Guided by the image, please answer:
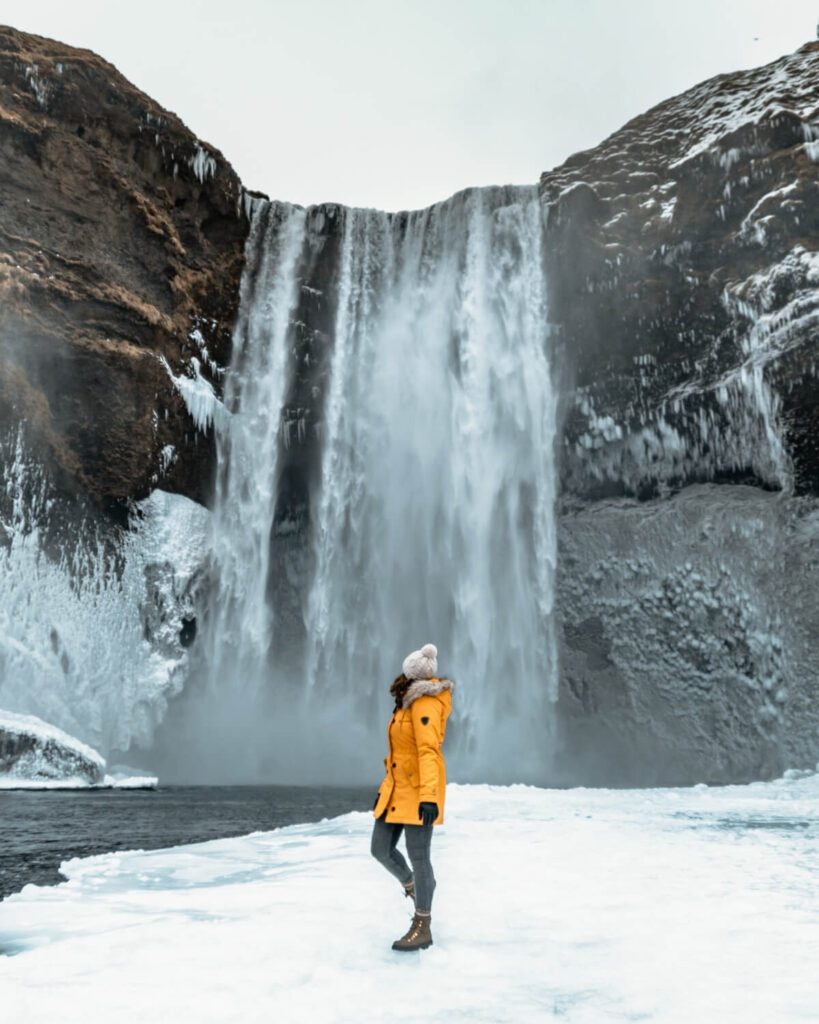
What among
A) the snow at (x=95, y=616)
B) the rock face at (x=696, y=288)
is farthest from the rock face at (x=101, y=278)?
the rock face at (x=696, y=288)

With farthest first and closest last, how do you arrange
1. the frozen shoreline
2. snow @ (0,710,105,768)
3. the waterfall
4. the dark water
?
the waterfall < snow @ (0,710,105,768) < the frozen shoreline < the dark water

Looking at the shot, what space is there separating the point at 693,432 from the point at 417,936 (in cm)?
1889

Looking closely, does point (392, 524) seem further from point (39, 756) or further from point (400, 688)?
point (400, 688)

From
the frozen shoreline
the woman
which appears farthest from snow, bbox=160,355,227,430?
the woman

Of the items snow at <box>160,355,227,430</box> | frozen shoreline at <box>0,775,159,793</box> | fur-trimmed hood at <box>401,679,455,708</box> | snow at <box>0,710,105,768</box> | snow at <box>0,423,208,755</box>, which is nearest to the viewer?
fur-trimmed hood at <box>401,679,455,708</box>

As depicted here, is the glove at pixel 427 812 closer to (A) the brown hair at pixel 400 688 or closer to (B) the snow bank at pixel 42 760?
(A) the brown hair at pixel 400 688

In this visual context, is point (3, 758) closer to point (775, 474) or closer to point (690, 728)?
point (690, 728)

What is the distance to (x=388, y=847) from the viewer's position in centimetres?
383

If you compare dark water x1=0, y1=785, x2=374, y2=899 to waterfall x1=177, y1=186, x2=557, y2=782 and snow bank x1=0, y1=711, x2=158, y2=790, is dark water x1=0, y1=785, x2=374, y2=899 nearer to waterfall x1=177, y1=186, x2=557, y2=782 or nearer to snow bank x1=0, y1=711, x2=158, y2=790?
snow bank x1=0, y1=711, x2=158, y2=790

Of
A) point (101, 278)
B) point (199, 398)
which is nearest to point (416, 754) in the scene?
point (101, 278)

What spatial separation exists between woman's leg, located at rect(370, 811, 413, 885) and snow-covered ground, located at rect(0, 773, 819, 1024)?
1.00 feet

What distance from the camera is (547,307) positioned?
22672 millimetres

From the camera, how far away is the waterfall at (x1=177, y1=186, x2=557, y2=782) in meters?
21.6

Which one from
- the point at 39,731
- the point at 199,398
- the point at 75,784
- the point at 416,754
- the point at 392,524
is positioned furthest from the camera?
the point at 392,524
